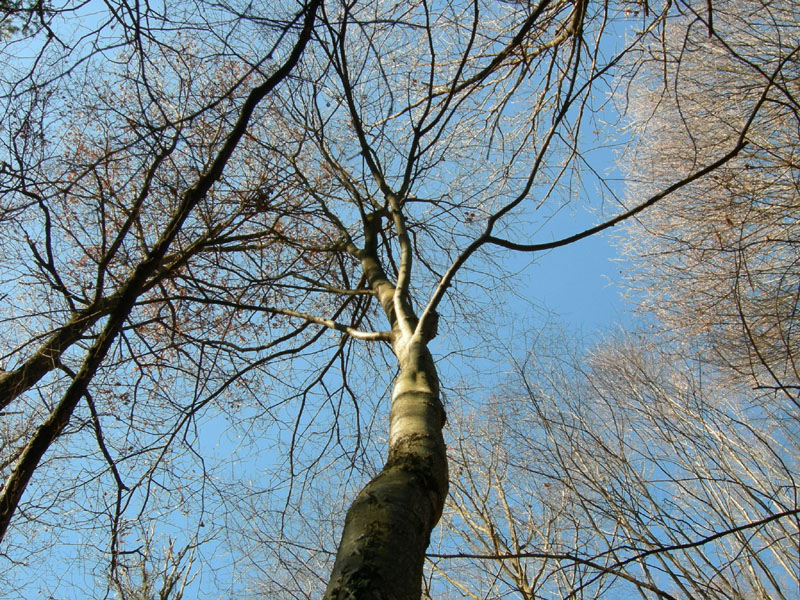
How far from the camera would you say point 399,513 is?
1142 mm

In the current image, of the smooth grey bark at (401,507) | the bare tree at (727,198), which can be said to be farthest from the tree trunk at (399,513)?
the bare tree at (727,198)

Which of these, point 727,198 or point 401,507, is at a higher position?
point 727,198

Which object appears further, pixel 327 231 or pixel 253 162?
pixel 327 231

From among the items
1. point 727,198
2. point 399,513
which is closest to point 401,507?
point 399,513

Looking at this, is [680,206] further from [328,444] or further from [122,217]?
[122,217]

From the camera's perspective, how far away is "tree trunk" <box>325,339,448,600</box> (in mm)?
986

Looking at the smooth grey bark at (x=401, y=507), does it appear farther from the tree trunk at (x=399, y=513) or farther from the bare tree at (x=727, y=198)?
the bare tree at (x=727, y=198)

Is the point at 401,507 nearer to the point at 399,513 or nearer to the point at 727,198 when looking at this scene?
the point at 399,513

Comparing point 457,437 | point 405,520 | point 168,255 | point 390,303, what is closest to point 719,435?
point 457,437

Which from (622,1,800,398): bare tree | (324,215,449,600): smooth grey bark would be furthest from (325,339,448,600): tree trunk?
(622,1,800,398): bare tree

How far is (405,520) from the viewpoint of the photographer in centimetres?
114

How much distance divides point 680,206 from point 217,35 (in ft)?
21.0

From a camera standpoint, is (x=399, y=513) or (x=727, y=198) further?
(x=727, y=198)

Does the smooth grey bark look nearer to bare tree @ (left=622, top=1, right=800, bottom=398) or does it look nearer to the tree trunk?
the tree trunk
